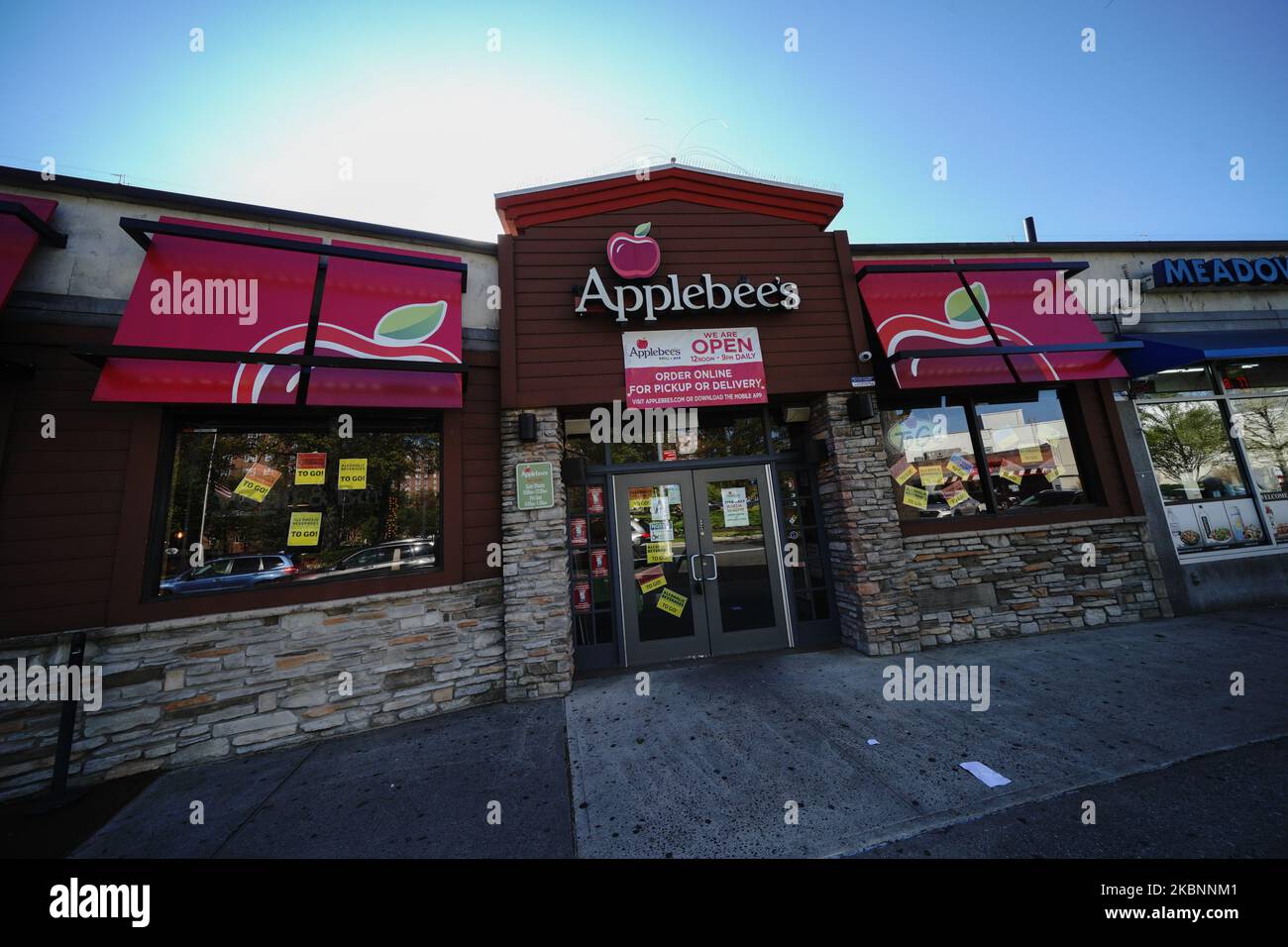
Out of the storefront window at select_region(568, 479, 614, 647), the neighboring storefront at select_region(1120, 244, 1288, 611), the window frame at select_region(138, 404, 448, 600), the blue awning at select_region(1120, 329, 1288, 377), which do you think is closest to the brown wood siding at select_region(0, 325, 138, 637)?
the window frame at select_region(138, 404, 448, 600)

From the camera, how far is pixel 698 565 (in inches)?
218

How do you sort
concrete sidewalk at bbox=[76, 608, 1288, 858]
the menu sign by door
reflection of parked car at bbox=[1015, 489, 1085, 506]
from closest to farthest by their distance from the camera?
concrete sidewalk at bbox=[76, 608, 1288, 858] → the menu sign by door → reflection of parked car at bbox=[1015, 489, 1085, 506]

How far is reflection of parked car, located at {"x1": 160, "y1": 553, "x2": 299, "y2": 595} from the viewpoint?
4.18 m

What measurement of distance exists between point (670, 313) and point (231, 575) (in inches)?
223

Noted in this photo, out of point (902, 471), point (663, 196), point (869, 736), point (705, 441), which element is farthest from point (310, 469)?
point (902, 471)

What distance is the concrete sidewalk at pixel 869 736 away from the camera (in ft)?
8.63

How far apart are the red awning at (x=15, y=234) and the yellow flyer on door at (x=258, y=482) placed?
7.12 ft

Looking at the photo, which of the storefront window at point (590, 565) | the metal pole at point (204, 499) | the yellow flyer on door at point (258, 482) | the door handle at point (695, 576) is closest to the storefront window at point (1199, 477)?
the door handle at point (695, 576)

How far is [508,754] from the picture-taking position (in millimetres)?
3604

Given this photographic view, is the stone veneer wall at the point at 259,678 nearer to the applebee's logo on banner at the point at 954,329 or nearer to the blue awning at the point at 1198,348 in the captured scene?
the applebee's logo on banner at the point at 954,329

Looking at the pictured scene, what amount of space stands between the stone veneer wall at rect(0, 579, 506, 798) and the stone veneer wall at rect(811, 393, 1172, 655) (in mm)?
4432

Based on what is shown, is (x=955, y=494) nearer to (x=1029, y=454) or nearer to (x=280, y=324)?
(x=1029, y=454)

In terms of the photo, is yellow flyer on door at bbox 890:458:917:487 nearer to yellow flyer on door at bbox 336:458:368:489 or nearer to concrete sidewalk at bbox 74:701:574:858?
concrete sidewalk at bbox 74:701:574:858
